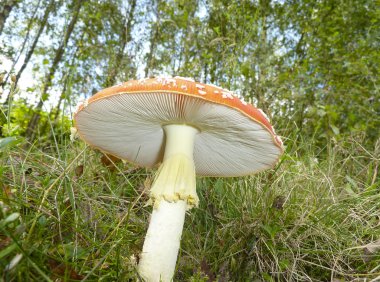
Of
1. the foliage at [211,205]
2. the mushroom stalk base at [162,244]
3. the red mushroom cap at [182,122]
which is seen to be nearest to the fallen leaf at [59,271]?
the foliage at [211,205]

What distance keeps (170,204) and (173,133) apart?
16.6 inches

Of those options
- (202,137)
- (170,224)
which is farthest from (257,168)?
(170,224)

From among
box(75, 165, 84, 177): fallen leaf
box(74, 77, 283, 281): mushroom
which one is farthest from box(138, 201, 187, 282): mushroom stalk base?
box(75, 165, 84, 177): fallen leaf

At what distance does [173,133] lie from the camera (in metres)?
1.98

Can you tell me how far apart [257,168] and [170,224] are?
74 centimetres

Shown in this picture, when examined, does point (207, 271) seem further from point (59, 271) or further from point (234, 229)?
point (59, 271)

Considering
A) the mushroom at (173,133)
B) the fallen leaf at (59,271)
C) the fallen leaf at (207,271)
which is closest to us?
the fallen leaf at (59,271)

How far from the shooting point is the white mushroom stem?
174 cm

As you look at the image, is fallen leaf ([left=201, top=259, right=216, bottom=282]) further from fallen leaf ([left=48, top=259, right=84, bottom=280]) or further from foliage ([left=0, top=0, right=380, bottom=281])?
fallen leaf ([left=48, top=259, right=84, bottom=280])

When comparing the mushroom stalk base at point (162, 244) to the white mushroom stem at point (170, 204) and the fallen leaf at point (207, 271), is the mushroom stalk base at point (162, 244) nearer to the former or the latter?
the white mushroom stem at point (170, 204)

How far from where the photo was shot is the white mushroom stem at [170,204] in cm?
174

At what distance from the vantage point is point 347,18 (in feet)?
19.2

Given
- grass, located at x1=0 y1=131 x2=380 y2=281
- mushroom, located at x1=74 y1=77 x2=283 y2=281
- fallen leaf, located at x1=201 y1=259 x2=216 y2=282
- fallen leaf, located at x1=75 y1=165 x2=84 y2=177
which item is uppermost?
mushroom, located at x1=74 y1=77 x2=283 y2=281

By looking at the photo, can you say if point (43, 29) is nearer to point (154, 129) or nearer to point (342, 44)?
point (342, 44)
